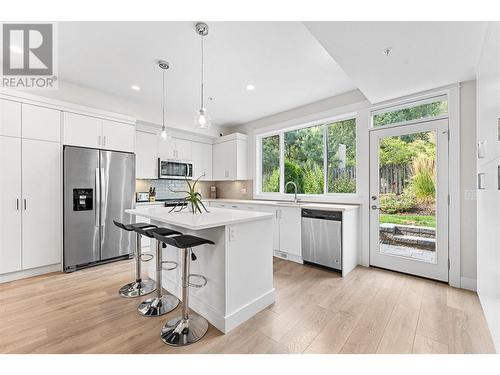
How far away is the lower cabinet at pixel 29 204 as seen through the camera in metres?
2.79

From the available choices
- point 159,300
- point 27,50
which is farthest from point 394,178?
point 27,50

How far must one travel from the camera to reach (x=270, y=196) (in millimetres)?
4844

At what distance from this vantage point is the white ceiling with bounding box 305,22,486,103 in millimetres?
1751

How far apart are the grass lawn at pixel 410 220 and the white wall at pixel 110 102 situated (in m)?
3.86

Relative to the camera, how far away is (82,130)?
3.34 m

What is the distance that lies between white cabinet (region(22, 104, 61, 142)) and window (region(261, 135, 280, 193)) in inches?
140

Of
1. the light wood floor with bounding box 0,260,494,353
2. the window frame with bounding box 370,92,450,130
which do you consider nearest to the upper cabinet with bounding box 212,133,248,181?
the window frame with bounding box 370,92,450,130

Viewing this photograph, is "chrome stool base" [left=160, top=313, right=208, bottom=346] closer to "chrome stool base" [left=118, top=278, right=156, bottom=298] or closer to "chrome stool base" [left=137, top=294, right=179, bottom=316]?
"chrome stool base" [left=137, top=294, right=179, bottom=316]

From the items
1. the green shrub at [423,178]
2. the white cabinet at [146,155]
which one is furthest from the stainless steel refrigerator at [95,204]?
the green shrub at [423,178]

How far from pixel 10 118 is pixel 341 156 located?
463 cm

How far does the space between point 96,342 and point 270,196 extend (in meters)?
3.64

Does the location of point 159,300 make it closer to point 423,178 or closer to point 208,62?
point 208,62
